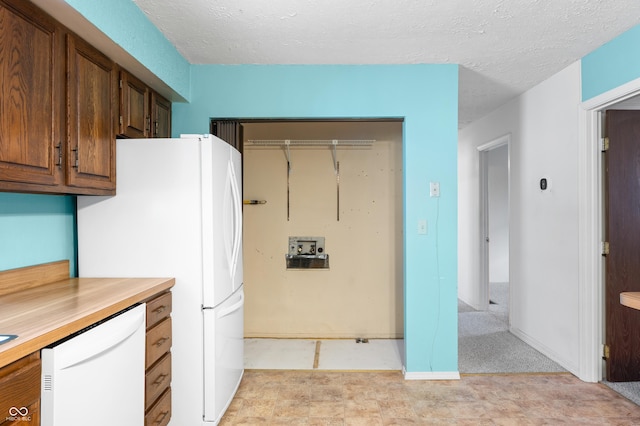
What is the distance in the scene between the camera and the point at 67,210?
2.15 meters

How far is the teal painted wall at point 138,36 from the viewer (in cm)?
172

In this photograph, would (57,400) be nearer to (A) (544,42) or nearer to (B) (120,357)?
(B) (120,357)

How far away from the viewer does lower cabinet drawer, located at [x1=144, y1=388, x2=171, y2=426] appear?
1.81 meters

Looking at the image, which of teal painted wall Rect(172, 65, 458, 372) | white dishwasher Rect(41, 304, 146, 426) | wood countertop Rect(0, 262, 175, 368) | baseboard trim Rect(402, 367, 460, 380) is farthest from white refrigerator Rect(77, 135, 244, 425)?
baseboard trim Rect(402, 367, 460, 380)

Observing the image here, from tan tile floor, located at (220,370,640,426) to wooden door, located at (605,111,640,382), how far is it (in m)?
0.32

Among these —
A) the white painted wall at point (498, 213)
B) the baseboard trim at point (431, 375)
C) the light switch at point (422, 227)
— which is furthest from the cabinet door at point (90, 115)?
the white painted wall at point (498, 213)

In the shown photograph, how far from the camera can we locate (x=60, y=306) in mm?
1457

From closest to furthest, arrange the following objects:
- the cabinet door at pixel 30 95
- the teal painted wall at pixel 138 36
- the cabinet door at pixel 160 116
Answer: the cabinet door at pixel 30 95 < the teal painted wall at pixel 138 36 < the cabinet door at pixel 160 116

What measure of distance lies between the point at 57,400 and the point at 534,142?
12.4 ft

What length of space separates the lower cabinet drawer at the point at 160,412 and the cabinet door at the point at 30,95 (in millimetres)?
1156

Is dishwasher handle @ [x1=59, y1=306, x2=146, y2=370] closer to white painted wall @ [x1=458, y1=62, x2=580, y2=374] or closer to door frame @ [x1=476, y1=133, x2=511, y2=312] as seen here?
white painted wall @ [x1=458, y1=62, x2=580, y2=374]

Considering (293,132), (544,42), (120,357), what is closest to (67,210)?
(120,357)

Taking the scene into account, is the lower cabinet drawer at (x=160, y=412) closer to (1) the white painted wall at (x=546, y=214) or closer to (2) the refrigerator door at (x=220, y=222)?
(2) the refrigerator door at (x=220, y=222)

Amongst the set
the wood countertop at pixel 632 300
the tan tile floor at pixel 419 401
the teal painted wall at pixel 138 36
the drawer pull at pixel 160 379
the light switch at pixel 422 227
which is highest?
the teal painted wall at pixel 138 36
